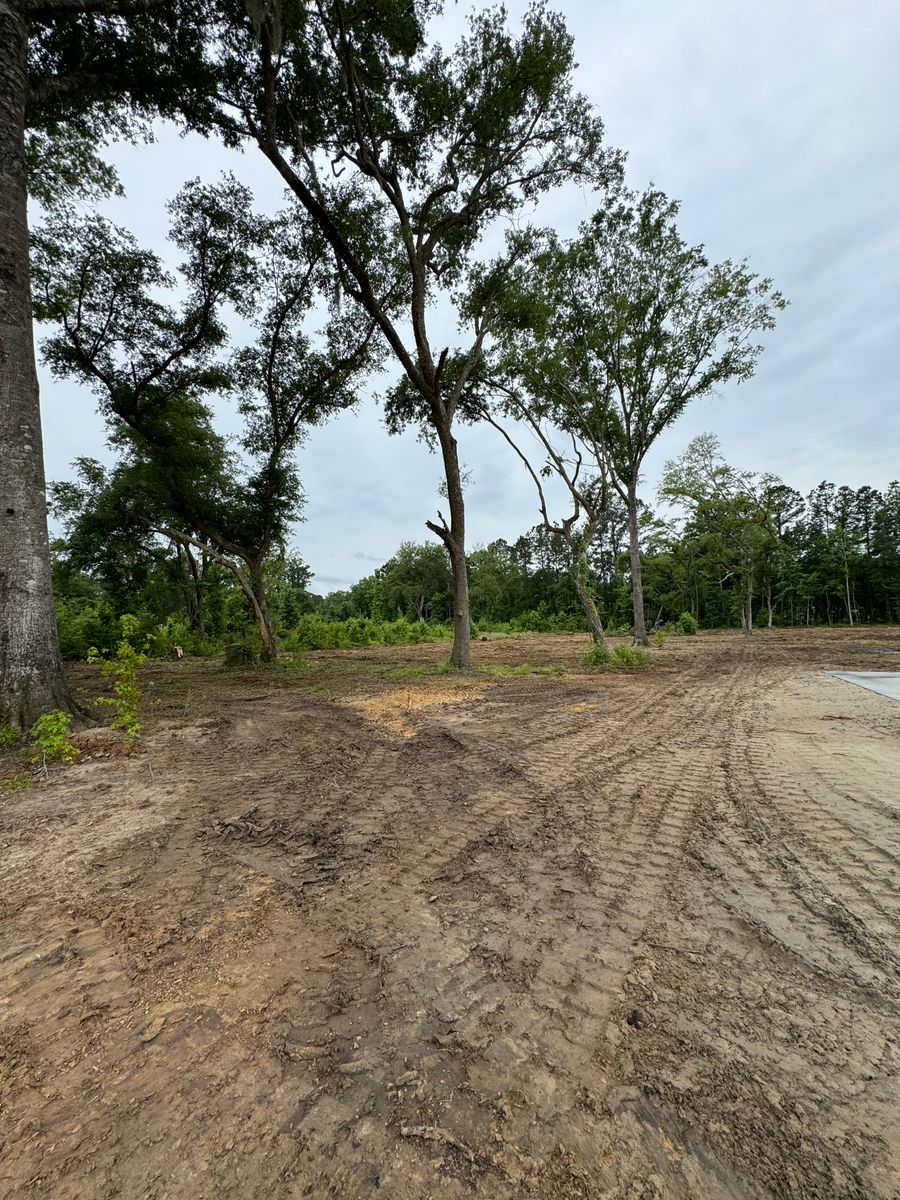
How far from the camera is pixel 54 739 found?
3920mm

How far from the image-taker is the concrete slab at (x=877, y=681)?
6.52m

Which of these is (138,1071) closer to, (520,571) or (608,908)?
(608,908)

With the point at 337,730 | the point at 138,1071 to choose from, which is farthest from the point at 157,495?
the point at 138,1071

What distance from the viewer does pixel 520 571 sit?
53750 millimetres

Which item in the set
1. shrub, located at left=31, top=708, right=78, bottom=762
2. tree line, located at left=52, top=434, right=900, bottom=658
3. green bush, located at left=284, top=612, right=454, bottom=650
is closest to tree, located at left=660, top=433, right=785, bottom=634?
tree line, located at left=52, top=434, right=900, bottom=658

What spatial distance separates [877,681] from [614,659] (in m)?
5.37

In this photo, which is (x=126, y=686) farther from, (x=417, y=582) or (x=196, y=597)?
(x=417, y=582)

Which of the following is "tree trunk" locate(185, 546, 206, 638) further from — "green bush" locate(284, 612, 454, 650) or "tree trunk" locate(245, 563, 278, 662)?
"tree trunk" locate(245, 563, 278, 662)

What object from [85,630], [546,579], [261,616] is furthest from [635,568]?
[546,579]

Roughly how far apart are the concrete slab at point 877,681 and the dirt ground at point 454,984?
4.26 m

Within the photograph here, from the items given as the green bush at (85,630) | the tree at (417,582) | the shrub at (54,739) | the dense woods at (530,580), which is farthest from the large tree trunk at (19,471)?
the tree at (417,582)

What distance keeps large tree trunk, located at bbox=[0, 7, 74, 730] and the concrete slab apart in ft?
33.6

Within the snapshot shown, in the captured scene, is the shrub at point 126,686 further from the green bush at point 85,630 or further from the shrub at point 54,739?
the green bush at point 85,630

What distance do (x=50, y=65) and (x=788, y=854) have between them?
1407 centimetres
